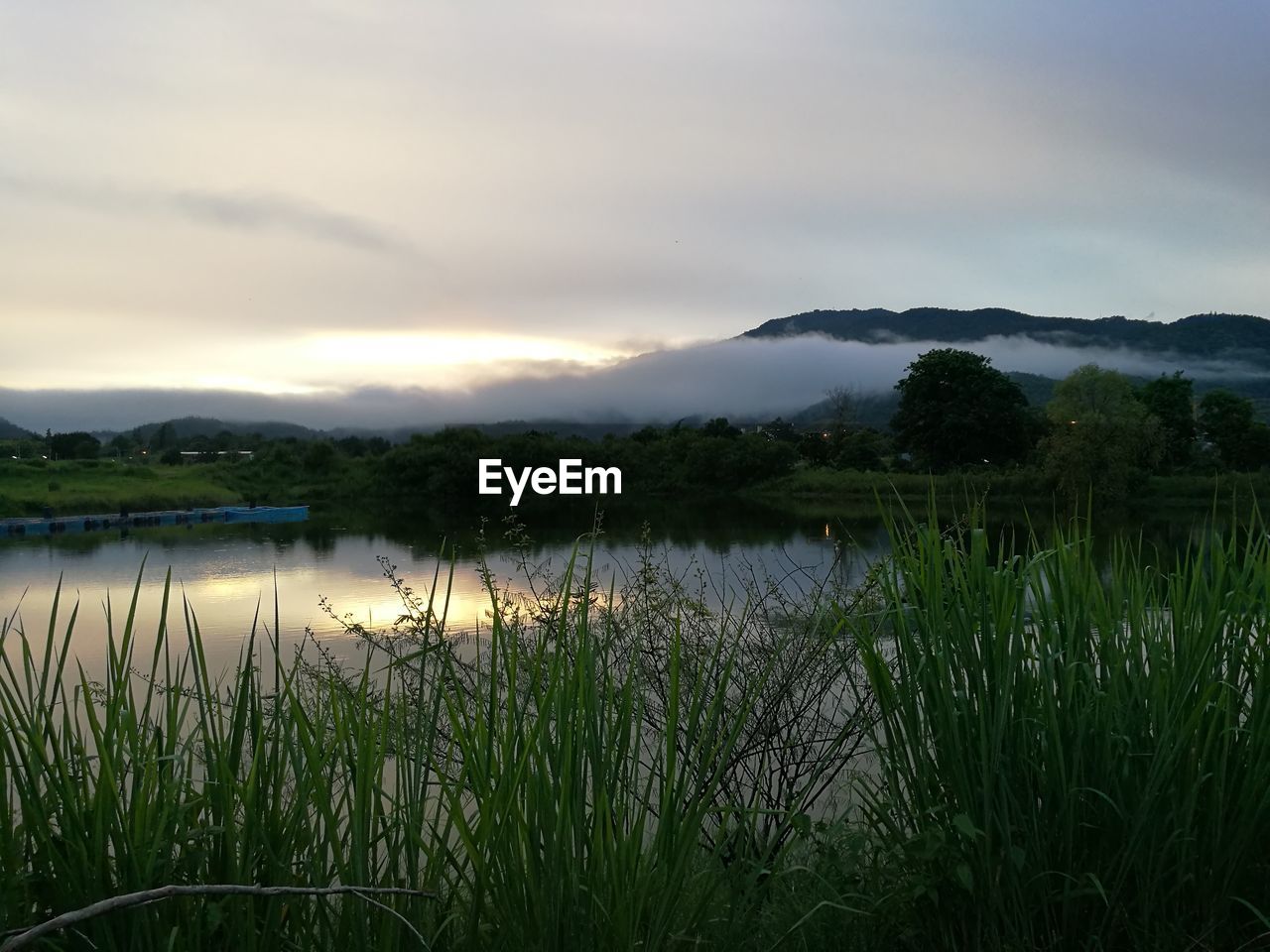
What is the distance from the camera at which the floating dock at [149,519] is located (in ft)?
106

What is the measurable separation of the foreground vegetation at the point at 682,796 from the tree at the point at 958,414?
3593 centimetres

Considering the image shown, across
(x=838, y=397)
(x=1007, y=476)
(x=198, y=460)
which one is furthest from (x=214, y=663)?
(x=838, y=397)

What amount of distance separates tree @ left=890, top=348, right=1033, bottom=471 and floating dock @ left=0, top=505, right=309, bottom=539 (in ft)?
81.9

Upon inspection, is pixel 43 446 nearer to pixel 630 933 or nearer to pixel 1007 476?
pixel 1007 476

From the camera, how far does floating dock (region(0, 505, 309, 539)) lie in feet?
106

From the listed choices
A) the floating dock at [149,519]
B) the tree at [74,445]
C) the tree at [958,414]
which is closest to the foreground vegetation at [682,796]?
the floating dock at [149,519]

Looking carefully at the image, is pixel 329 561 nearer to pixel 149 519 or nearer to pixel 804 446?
pixel 149 519

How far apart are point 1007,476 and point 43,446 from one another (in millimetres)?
40595

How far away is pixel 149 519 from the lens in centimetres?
3581

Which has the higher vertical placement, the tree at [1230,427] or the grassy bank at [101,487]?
the tree at [1230,427]

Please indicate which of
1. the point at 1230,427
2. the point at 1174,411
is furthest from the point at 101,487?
the point at 1174,411

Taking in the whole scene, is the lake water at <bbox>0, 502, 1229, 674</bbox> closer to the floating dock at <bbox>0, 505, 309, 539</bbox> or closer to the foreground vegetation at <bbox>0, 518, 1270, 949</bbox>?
the floating dock at <bbox>0, 505, 309, 539</bbox>

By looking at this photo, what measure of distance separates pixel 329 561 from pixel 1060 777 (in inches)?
922

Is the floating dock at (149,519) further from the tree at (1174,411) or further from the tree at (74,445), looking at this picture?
the tree at (1174,411)
